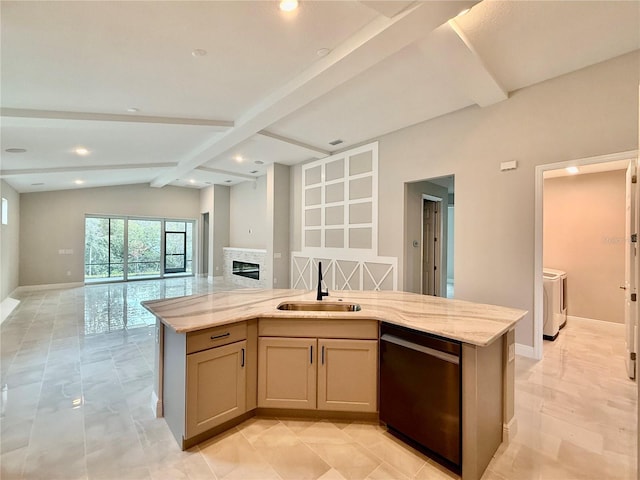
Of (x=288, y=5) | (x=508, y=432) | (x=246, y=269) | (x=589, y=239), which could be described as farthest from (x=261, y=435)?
(x=246, y=269)

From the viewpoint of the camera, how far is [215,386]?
207 centimetres

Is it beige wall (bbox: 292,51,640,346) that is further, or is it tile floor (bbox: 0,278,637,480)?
beige wall (bbox: 292,51,640,346)

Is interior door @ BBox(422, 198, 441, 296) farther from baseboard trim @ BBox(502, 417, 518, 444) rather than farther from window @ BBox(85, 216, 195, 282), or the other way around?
window @ BBox(85, 216, 195, 282)

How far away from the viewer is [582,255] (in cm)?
489

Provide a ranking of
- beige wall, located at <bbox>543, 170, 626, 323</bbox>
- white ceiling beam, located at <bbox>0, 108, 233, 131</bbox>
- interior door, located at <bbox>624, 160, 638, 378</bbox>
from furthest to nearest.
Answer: beige wall, located at <bbox>543, 170, 626, 323</bbox>
white ceiling beam, located at <bbox>0, 108, 233, 131</bbox>
interior door, located at <bbox>624, 160, 638, 378</bbox>

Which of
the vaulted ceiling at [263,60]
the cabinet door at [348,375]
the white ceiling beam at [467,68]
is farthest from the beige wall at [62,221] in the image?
the white ceiling beam at [467,68]

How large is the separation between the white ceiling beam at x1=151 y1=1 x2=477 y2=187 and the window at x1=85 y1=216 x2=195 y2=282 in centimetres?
743

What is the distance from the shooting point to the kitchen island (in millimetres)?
1948

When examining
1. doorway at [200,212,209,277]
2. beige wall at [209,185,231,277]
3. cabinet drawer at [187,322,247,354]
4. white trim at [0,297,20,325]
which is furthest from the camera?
doorway at [200,212,209,277]

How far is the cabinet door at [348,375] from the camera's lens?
2.19 metres

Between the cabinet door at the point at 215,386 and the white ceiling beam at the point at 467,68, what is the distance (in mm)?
3045

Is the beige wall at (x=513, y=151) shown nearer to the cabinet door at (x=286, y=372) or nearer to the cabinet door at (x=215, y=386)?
the cabinet door at (x=286, y=372)

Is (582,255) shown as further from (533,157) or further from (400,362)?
(400,362)

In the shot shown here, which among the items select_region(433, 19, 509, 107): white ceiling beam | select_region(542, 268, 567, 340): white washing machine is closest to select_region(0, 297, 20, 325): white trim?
select_region(433, 19, 509, 107): white ceiling beam
